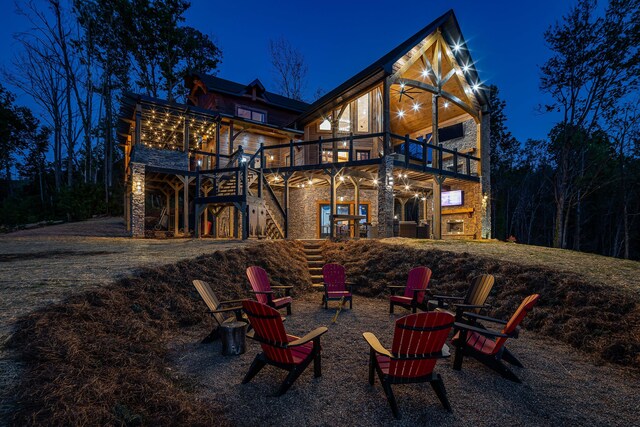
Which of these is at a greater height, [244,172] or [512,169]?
[512,169]

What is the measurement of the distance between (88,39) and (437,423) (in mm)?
35901

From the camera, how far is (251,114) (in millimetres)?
19906

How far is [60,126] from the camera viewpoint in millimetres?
26516

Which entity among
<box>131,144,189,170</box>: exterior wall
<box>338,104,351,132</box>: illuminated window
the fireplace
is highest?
<box>338,104,351,132</box>: illuminated window

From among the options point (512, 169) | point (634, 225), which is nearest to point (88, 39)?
point (512, 169)

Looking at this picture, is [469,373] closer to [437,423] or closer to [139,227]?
[437,423]

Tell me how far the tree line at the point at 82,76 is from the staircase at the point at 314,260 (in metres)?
18.8

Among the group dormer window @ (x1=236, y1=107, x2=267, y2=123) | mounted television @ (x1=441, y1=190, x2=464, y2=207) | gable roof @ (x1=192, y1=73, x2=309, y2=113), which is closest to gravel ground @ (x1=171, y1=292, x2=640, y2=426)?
mounted television @ (x1=441, y1=190, x2=464, y2=207)

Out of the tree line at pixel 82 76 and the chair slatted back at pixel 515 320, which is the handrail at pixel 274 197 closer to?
the chair slatted back at pixel 515 320

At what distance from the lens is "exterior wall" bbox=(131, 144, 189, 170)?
13.8 m

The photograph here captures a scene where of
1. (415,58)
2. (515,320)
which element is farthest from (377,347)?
(415,58)

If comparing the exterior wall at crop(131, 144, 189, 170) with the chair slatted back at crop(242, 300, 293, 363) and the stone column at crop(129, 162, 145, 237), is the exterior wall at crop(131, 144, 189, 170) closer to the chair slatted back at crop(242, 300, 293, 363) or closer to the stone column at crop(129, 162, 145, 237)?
the stone column at crop(129, 162, 145, 237)

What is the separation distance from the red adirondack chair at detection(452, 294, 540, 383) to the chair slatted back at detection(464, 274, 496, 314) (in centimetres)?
95

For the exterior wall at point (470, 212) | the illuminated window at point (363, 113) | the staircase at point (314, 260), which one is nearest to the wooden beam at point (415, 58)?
the illuminated window at point (363, 113)
